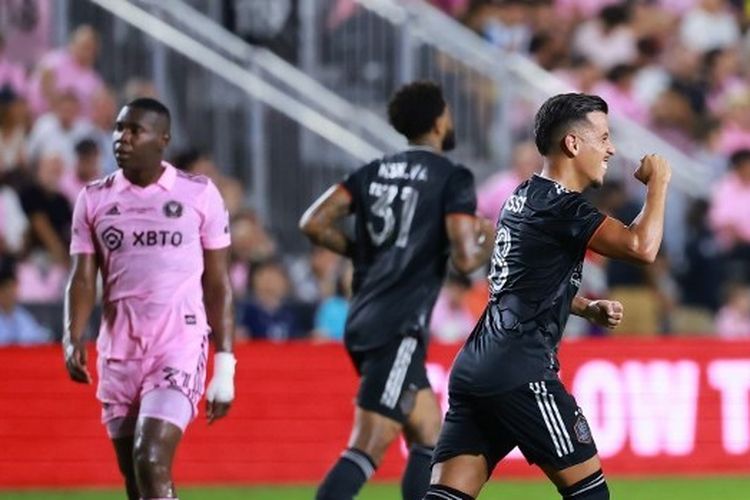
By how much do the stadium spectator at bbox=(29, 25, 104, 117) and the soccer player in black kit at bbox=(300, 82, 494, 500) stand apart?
6.96 metres

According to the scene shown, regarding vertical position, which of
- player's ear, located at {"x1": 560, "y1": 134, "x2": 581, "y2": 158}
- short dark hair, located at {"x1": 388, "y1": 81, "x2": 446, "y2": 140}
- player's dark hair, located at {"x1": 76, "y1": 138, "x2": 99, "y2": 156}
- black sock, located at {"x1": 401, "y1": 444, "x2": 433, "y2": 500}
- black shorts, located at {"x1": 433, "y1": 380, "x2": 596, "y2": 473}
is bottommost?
black sock, located at {"x1": 401, "y1": 444, "x2": 433, "y2": 500}

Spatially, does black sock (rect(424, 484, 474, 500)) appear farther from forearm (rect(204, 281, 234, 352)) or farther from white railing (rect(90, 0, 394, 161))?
white railing (rect(90, 0, 394, 161))

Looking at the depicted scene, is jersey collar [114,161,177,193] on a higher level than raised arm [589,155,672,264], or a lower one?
higher

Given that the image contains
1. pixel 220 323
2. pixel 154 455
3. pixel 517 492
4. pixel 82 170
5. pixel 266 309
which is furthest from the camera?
pixel 82 170

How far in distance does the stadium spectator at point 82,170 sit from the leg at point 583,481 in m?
8.72

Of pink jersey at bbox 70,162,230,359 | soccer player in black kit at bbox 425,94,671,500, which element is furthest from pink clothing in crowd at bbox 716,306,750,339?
soccer player in black kit at bbox 425,94,671,500

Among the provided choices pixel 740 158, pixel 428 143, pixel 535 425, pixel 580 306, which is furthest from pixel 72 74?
pixel 535 425

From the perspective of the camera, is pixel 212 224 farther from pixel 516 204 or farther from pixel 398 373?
pixel 516 204

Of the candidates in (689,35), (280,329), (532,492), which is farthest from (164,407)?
(689,35)

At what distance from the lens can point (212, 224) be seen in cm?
895

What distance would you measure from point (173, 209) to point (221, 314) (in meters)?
0.56

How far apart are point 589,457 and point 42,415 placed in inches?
271

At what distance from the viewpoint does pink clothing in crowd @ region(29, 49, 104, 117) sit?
16469 mm

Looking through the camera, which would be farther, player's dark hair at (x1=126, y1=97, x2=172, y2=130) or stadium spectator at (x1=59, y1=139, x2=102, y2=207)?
stadium spectator at (x1=59, y1=139, x2=102, y2=207)
